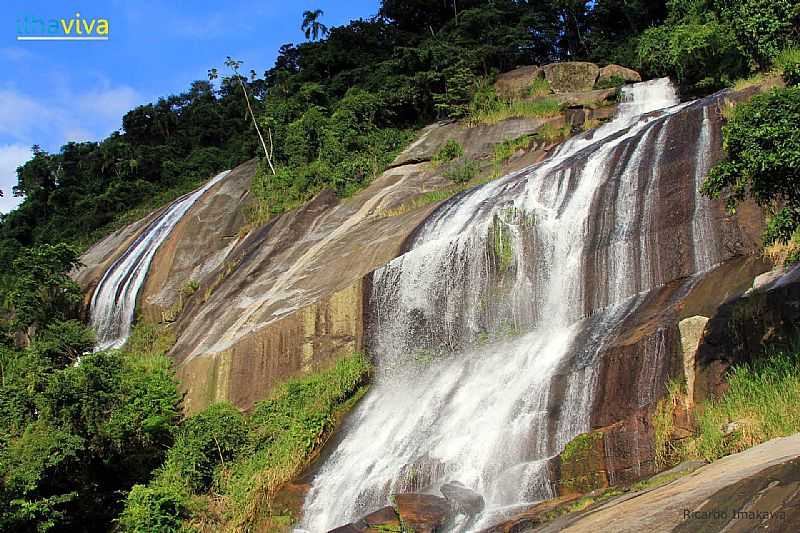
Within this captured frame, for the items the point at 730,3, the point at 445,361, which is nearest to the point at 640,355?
the point at 445,361

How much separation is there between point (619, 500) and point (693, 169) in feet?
29.9

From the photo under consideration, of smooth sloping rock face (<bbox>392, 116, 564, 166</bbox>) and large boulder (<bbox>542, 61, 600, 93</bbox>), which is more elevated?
large boulder (<bbox>542, 61, 600, 93</bbox>)

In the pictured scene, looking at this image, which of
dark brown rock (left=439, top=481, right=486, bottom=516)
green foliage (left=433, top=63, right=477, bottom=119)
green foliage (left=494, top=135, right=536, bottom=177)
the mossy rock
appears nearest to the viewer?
the mossy rock

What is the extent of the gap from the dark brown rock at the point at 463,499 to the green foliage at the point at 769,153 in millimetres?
5100

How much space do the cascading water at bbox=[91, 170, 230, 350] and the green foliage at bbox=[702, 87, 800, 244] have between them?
20611 mm

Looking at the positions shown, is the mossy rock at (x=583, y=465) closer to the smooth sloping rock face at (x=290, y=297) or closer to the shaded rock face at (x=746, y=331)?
the shaded rock face at (x=746, y=331)

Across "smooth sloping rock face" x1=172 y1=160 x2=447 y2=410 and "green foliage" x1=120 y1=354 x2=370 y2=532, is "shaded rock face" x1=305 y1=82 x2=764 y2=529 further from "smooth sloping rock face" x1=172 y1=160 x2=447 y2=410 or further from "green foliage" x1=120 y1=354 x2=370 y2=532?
"smooth sloping rock face" x1=172 y1=160 x2=447 y2=410

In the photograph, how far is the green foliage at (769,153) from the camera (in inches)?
348

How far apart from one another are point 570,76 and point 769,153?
21856mm

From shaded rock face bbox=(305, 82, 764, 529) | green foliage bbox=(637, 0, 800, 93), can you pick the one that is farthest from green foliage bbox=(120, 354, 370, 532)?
green foliage bbox=(637, 0, 800, 93)

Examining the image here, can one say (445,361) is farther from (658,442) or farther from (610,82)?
(610,82)

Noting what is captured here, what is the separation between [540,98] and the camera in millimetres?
28297

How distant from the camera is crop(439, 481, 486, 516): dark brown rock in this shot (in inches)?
400

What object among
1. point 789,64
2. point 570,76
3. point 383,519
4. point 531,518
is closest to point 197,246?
point 570,76
